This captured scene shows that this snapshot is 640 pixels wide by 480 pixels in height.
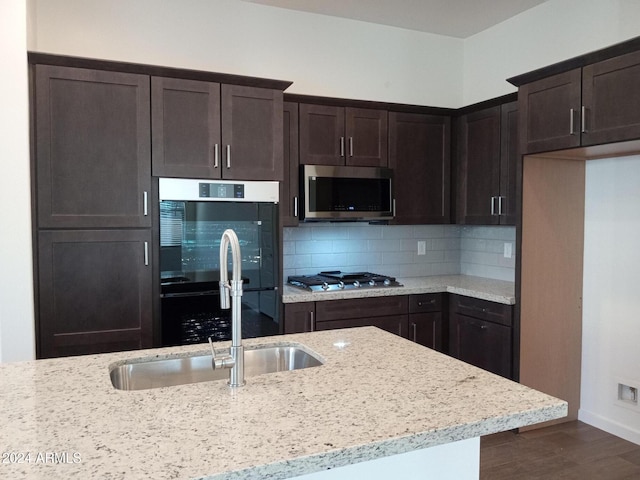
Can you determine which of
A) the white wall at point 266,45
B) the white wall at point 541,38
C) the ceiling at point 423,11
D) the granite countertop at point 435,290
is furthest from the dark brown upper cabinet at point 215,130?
the white wall at point 541,38

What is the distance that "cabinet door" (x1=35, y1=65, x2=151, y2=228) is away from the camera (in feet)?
9.14

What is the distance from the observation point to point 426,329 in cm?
381

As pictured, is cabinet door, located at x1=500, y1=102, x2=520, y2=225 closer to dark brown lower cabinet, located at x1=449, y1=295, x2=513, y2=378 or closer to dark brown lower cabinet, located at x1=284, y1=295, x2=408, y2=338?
dark brown lower cabinet, located at x1=449, y1=295, x2=513, y2=378

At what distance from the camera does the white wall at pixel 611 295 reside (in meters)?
3.20

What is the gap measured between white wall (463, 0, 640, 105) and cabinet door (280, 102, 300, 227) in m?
1.79

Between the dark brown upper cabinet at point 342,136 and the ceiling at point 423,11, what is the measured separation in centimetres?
80

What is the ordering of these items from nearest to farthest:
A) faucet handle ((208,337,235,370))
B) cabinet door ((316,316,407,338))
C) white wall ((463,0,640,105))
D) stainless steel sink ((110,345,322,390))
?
faucet handle ((208,337,235,370)), stainless steel sink ((110,345,322,390)), white wall ((463,0,640,105)), cabinet door ((316,316,407,338))

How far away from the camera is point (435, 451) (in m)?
1.35

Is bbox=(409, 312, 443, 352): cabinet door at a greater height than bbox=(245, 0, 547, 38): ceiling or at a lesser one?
lesser

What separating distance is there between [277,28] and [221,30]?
1.44 feet

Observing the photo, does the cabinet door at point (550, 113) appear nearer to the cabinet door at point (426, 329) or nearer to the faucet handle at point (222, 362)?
the cabinet door at point (426, 329)

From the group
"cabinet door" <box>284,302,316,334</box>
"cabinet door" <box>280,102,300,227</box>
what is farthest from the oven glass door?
"cabinet door" <box>280,102,300,227</box>

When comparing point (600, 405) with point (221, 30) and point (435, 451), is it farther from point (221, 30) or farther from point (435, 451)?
point (221, 30)

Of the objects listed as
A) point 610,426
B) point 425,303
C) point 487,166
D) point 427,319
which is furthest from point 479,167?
point 610,426
